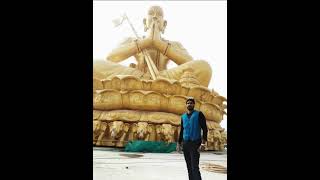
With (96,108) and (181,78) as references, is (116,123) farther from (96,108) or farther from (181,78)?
(181,78)

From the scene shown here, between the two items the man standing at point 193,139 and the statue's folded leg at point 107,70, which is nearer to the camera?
the man standing at point 193,139

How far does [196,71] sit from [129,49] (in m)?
2.54

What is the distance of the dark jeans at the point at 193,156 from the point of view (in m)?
2.28

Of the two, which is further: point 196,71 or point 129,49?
point 129,49

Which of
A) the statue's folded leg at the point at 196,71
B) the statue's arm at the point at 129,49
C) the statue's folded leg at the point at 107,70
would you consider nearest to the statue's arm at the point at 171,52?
the statue's arm at the point at 129,49

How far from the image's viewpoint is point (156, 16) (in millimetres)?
10125

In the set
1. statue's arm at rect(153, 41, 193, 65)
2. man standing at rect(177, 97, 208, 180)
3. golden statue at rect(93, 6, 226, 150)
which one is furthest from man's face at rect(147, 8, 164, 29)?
man standing at rect(177, 97, 208, 180)

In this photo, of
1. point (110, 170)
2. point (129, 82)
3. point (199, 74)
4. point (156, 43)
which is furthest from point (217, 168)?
point (156, 43)

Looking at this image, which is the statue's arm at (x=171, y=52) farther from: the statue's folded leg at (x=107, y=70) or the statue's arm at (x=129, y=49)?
the statue's folded leg at (x=107, y=70)

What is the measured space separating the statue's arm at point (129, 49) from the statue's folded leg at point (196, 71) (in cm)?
159

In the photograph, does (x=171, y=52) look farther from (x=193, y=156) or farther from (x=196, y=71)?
(x=193, y=156)

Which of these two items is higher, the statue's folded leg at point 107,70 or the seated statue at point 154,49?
the seated statue at point 154,49

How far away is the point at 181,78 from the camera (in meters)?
7.75

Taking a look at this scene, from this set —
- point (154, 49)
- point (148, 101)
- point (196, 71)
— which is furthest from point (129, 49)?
point (148, 101)
